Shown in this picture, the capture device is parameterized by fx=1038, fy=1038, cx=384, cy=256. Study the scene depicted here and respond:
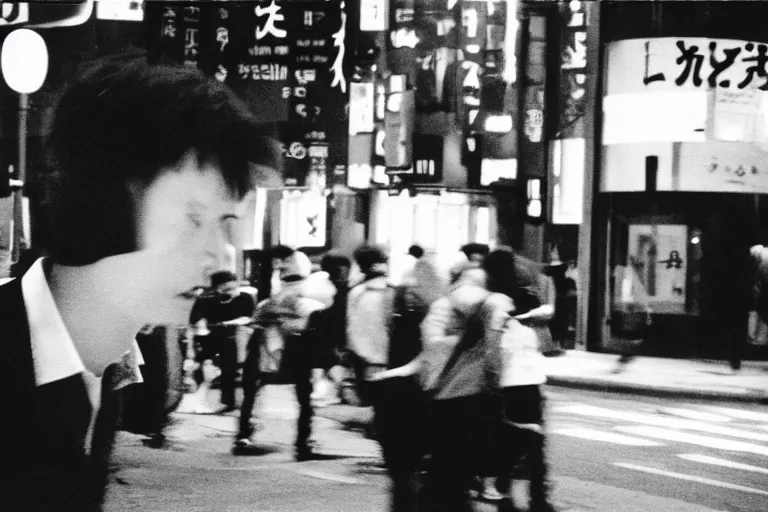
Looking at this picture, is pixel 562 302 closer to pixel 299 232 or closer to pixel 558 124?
pixel 558 124

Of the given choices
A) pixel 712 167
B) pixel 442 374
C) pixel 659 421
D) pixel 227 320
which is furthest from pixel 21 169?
pixel 712 167

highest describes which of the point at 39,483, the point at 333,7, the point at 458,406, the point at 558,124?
the point at 333,7

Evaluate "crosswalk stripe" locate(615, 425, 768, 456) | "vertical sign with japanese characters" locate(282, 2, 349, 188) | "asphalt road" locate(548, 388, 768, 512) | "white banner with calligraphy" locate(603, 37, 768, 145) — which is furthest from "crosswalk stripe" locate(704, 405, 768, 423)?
"vertical sign with japanese characters" locate(282, 2, 349, 188)

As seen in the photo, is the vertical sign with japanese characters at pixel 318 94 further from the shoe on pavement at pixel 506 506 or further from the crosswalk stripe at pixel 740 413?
the shoe on pavement at pixel 506 506

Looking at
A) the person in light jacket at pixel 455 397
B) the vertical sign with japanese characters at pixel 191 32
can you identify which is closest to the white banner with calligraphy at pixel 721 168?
the vertical sign with japanese characters at pixel 191 32

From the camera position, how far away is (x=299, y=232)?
2784 cm

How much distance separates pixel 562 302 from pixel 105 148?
18772mm

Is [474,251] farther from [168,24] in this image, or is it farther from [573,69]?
[168,24]

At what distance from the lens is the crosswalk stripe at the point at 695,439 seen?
10.9 meters

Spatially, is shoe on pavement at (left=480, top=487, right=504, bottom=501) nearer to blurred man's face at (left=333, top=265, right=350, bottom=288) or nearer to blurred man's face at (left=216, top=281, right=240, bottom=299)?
blurred man's face at (left=333, top=265, right=350, bottom=288)

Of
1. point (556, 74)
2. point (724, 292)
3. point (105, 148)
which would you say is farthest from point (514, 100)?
point (105, 148)

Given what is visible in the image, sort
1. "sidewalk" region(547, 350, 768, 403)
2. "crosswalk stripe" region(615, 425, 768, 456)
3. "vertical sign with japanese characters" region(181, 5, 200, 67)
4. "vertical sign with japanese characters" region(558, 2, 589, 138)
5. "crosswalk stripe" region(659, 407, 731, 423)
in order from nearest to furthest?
"crosswalk stripe" region(615, 425, 768, 456) < "crosswalk stripe" region(659, 407, 731, 423) < "sidewalk" region(547, 350, 768, 403) < "vertical sign with japanese characters" region(558, 2, 589, 138) < "vertical sign with japanese characters" region(181, 5, 200, 67)

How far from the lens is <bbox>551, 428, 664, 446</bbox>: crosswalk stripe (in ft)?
36.0

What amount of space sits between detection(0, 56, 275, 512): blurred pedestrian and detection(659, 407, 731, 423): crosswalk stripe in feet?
41.3
